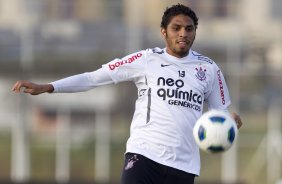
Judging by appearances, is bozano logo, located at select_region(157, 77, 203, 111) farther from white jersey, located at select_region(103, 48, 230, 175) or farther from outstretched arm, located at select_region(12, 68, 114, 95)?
outstretched arm, located at select_region(12, 68, 114, 95)

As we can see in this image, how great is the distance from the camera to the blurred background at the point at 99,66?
27328 millimetres

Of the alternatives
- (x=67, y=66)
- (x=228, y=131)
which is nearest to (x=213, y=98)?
(x=228, y=131)

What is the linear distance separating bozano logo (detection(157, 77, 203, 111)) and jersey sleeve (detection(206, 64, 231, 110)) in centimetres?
23

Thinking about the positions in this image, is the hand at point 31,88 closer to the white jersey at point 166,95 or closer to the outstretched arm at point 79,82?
the outstretched arm at point 79,82

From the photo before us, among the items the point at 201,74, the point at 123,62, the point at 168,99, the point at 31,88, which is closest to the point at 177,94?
the point at 168,99

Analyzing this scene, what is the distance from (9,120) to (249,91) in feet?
24.1

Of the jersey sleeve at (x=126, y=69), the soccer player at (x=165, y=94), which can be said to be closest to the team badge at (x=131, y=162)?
the soccer player at (x=165, y=94)

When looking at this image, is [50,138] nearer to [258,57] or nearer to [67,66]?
[67,66]

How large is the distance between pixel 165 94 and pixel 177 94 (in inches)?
4.2

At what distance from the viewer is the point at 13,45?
1085 inches

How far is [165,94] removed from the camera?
8.52 m

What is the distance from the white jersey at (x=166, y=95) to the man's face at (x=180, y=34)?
111 millimetres

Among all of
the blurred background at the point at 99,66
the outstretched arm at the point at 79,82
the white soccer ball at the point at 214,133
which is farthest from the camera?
the blurred background at the point at 99,66

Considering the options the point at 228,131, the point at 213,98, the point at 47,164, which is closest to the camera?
the point at 228,131
